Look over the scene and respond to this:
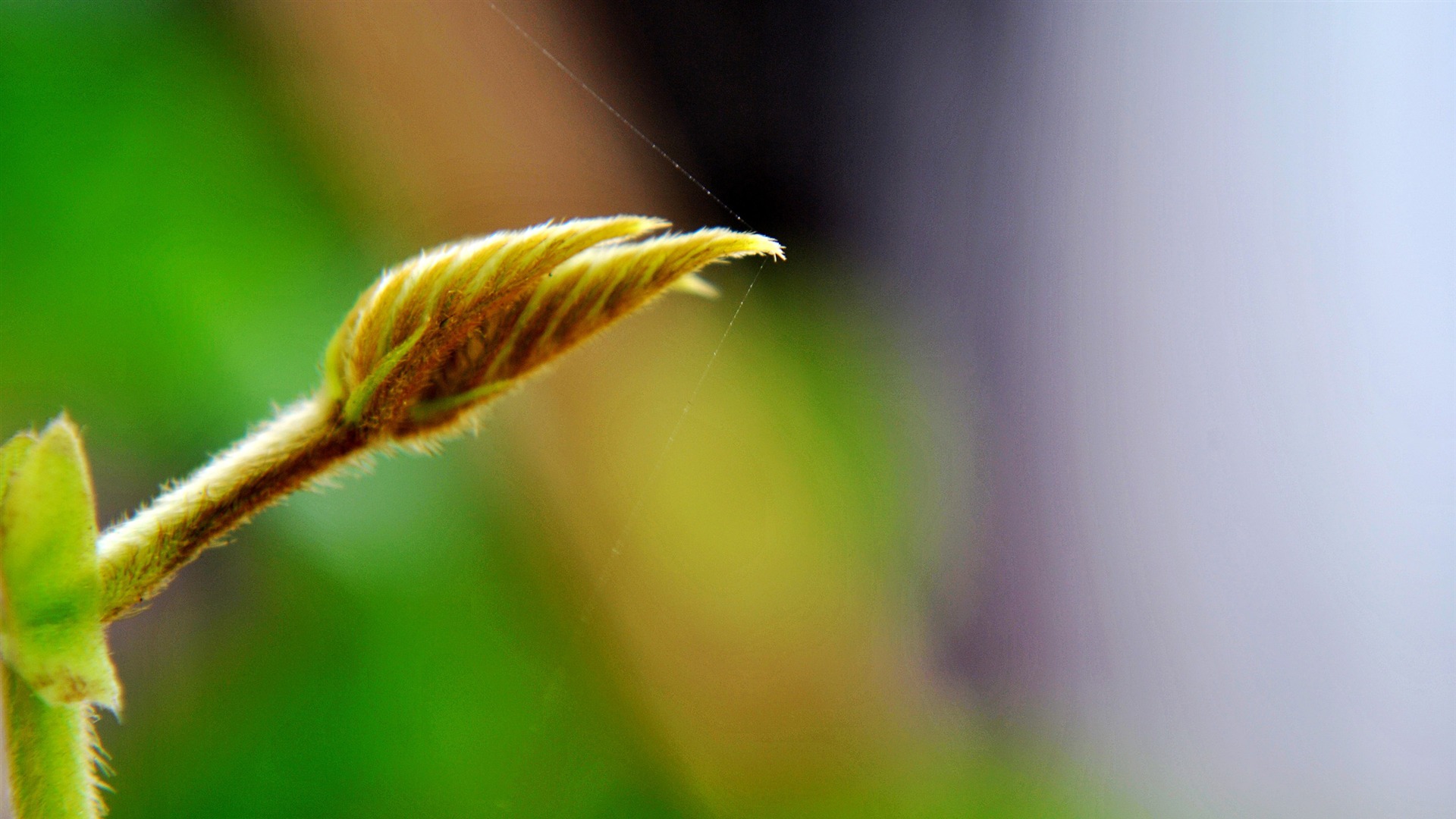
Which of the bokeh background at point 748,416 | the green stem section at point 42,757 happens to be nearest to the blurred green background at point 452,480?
the bokeh background at point 748,416

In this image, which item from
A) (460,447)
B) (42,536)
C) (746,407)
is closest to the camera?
(42,536)

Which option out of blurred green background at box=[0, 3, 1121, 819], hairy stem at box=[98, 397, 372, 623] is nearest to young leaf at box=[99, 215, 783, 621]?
hairy stem at box=[98, 397, 372, 623]

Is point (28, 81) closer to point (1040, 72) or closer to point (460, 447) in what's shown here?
point (460, 447)

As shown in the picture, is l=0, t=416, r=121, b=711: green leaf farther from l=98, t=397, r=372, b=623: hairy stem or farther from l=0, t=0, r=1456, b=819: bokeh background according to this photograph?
l=0, t=0, r=1456, b=819: bokeh background

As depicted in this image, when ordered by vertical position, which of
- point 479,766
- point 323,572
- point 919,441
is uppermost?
point 919,441

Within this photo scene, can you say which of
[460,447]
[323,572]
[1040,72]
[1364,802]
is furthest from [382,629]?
[1364,802]

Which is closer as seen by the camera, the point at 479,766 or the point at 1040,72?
the point at 479,766

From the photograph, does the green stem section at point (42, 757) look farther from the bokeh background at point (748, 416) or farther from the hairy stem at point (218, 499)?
the bokeh background at point (748, 416)
